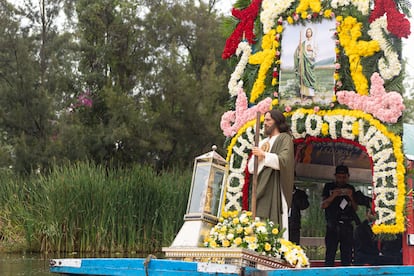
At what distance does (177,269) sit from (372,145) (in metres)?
2.67

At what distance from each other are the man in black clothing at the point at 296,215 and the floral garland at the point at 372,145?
59.0 inches

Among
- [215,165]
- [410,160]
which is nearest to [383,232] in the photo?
[410,160]

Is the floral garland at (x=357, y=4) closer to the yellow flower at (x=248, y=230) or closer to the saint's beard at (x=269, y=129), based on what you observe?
the saint's beard at (x=269, y=129)

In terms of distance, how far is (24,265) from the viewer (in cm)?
1271

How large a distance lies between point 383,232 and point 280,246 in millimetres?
1347

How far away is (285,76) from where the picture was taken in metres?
9.39

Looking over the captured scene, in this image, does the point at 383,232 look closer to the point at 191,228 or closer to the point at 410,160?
the point at 410,160

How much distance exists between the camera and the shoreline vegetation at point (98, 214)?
50.9 ft

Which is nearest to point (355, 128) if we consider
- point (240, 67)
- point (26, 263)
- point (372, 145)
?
point (372, 145)

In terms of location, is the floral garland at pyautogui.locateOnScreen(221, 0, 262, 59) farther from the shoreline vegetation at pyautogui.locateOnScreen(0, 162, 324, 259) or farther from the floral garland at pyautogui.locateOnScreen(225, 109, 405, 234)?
the shoreline vegetation at pyautogui.locateOnScreen(0, 162, 324, 259)

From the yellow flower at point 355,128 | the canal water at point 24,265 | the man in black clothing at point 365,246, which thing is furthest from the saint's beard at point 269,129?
the canal water at point 24,265

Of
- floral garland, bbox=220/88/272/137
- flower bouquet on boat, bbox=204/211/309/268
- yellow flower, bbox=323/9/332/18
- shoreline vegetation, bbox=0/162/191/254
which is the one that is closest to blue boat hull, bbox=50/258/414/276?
flower bouquet on boat, bbox=204/211/309/268

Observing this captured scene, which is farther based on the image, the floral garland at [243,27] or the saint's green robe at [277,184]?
the floral garland at [243,27]

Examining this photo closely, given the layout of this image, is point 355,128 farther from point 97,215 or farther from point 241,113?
point 97,215
